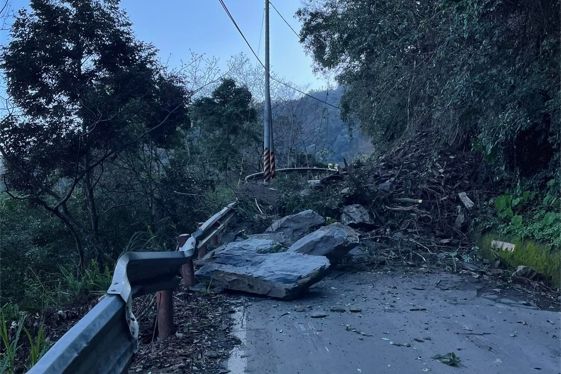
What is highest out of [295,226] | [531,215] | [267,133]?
[267,133]

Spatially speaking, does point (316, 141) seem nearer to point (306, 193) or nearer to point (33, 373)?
point (306, 193)

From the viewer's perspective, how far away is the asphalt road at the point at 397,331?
14.7 feet

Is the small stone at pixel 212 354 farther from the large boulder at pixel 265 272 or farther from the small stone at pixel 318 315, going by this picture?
the large boulder at pixel 265 272

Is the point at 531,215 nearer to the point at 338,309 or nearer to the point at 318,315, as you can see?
the point at 338,309

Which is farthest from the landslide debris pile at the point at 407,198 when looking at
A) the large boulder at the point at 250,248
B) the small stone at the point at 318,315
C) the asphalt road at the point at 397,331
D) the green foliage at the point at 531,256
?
the small stone at the point at 318,315

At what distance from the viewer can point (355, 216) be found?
10891mm

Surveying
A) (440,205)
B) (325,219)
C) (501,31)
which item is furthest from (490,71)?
(325,219)

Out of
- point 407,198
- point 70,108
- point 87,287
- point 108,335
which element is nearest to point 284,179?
point 407,198

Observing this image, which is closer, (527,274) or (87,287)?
(527,274)

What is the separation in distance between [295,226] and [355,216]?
142cm

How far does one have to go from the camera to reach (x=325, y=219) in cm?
1097

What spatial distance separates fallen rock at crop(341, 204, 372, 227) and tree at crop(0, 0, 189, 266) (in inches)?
252

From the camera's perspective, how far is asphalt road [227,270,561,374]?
448cm

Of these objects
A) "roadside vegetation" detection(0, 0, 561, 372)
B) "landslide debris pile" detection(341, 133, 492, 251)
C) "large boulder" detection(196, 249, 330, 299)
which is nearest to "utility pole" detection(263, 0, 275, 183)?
"roadside vegetation" detection(0, 0, 561, 372)
